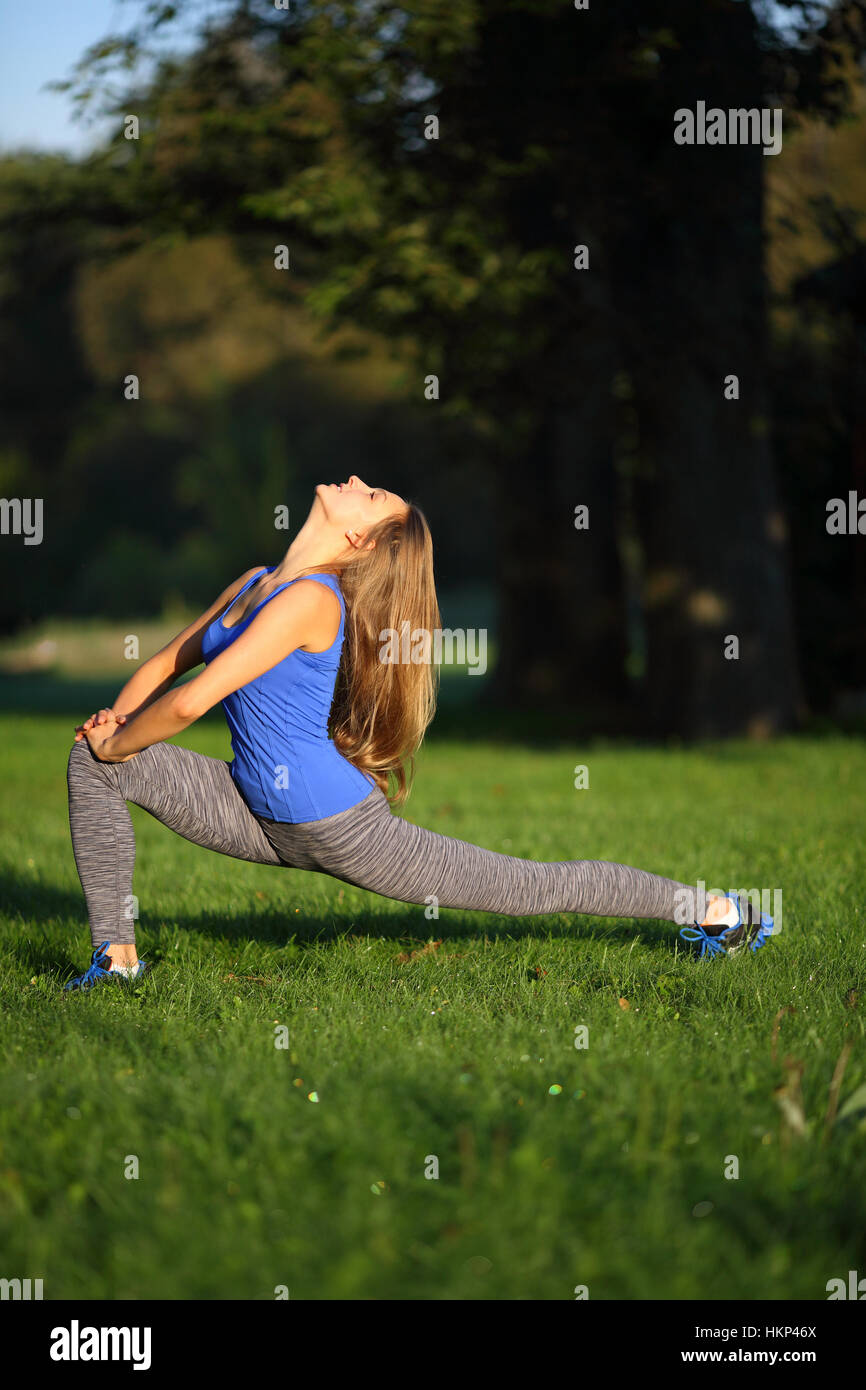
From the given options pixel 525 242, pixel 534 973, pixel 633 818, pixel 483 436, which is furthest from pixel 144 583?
pixel 534 973

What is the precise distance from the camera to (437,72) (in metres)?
10.3

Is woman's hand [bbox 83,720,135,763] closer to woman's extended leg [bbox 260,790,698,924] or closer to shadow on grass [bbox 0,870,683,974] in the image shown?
woman's extended leg [bbox 260,790,698,924]

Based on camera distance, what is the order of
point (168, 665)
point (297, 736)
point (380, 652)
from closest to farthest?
point (297, 736) → point (380, 652) → point (168, 665)

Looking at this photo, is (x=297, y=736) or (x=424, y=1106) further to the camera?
(x=297, y=736)

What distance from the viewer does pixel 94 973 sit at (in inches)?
161

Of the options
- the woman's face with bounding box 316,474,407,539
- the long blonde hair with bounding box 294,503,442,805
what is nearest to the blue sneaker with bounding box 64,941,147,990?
the long blonde hair with bounding box 294,503,442,805

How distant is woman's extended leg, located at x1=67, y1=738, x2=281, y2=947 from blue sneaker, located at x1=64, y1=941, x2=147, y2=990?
40 mm

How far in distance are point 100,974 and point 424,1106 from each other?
4.85ft

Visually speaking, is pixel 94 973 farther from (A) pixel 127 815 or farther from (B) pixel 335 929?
(B) pixel 335 929

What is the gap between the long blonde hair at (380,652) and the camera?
12.6ft

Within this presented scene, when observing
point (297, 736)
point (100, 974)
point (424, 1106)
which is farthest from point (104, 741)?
point (424, 1106)

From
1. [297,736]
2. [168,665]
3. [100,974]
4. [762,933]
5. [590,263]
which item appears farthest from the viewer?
[590,263]
